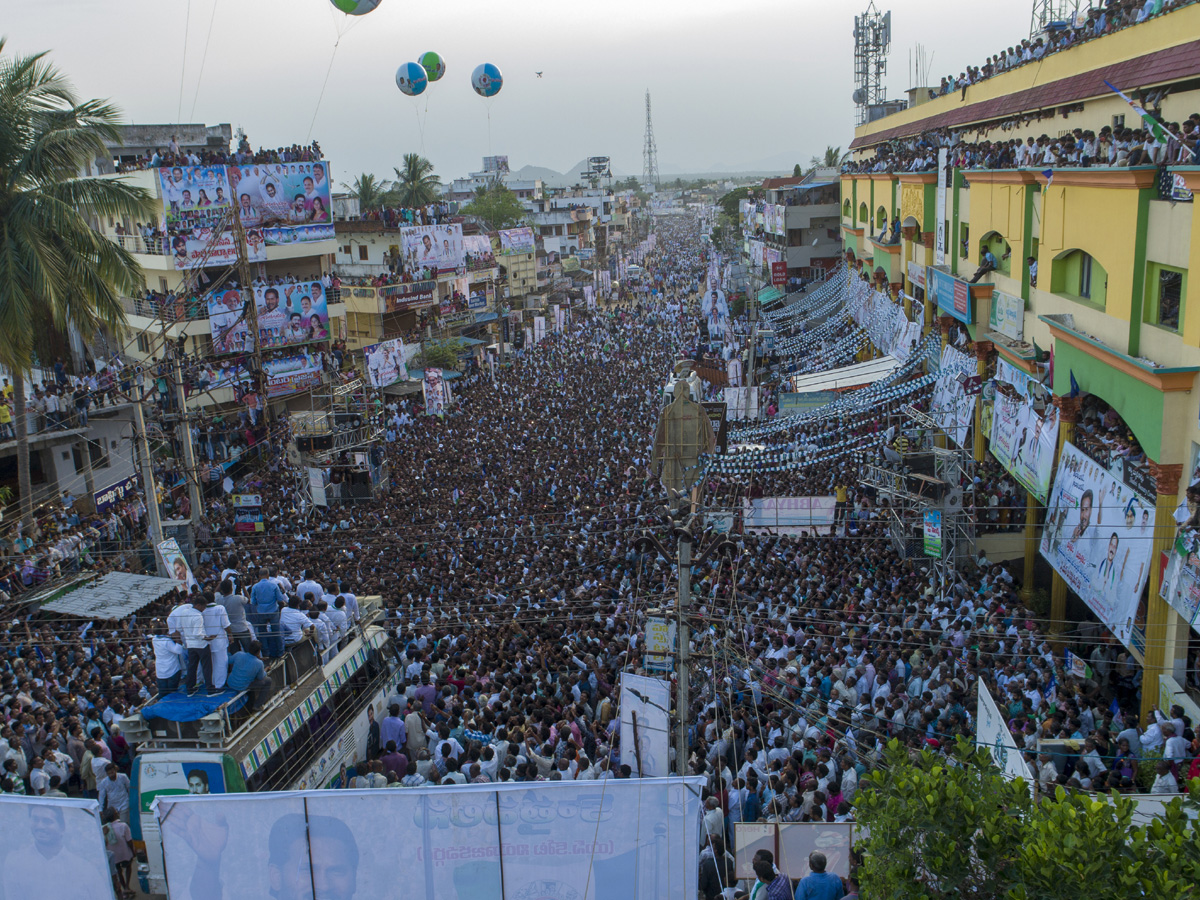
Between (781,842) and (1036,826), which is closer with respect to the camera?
(1036,826)

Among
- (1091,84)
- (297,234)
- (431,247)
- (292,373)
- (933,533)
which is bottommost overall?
(933,533)

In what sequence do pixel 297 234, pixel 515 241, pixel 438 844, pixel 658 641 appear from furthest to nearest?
pixel 515 241 < pixel 297 234 < pixel 658 641 < pixel 438 844

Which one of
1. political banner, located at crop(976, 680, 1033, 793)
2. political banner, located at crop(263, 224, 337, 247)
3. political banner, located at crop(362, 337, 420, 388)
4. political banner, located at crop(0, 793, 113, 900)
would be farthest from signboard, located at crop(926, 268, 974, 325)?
political banner, located at crop(263, 224, 337, 247)

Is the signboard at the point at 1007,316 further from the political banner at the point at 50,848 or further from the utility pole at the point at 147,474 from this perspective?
the utility pole at the point at 147,474

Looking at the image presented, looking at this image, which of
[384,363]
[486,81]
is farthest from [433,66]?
[384,363]

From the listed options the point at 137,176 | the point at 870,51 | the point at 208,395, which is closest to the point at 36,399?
the point at 208,395

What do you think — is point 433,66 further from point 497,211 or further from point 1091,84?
point 497,211

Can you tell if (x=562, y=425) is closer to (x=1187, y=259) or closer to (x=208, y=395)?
(x=208, y=395)
